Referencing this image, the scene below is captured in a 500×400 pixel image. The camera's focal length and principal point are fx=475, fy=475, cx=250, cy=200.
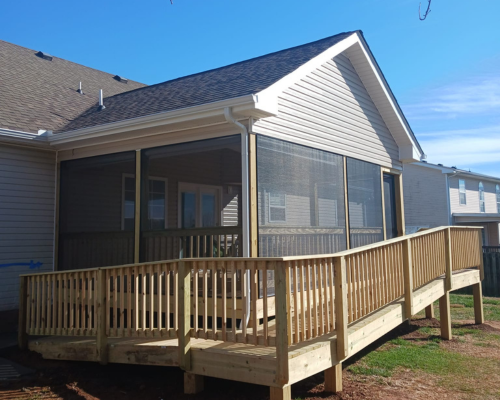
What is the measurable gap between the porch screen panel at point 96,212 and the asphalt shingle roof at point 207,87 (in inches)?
36.5

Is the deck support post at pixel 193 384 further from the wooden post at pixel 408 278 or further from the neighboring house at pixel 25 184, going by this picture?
the neighboring house at pixel 25 184

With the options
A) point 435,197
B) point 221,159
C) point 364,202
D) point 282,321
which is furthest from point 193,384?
point 435,197

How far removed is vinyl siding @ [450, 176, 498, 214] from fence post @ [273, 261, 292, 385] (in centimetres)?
2276

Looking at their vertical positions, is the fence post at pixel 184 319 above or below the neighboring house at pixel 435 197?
below

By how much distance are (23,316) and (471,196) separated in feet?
84.4

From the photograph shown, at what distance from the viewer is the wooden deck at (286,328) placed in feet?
14.5

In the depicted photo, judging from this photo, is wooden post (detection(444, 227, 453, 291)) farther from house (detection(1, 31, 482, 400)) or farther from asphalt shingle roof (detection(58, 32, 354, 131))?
asphalt shingle roof (detection(58, 32, 354, 131))

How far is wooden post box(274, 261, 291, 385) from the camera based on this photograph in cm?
423

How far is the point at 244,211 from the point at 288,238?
1.09m

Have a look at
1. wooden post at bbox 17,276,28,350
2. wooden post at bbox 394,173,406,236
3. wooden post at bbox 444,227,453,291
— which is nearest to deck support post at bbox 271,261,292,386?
wooden post at bbox 17,276,28,350

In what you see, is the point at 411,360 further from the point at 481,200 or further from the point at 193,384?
the point at 481,200

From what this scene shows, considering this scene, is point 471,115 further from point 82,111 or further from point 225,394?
point 225,394

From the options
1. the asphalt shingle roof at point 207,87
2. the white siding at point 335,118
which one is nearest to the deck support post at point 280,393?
the white siding at point 335,118

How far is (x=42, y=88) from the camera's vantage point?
11344 millimetres
